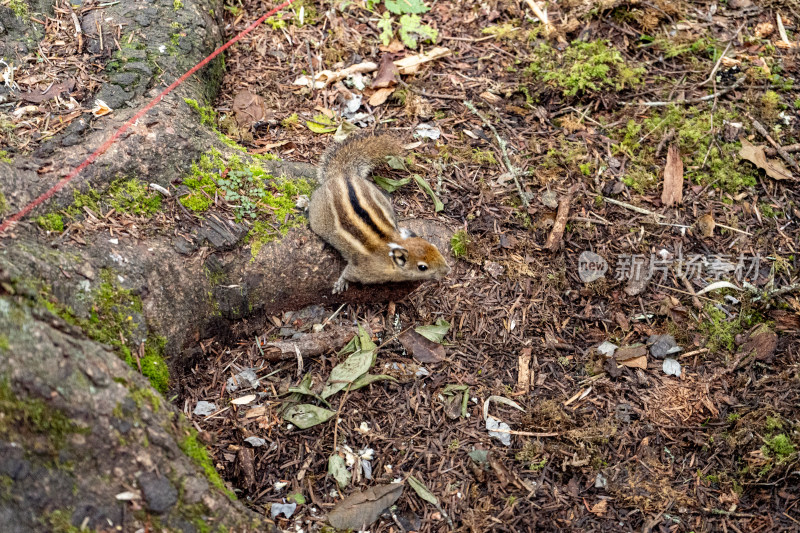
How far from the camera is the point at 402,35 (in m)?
5.88

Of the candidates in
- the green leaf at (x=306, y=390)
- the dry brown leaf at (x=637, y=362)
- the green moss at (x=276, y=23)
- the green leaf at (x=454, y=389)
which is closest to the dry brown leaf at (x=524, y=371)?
the green leaf at (x=454, y=389)

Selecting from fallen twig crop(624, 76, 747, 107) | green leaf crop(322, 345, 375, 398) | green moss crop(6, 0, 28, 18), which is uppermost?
green moss crop(6, 0, 28, 18)

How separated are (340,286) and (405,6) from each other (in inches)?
124

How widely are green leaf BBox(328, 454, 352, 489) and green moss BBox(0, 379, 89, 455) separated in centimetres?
150

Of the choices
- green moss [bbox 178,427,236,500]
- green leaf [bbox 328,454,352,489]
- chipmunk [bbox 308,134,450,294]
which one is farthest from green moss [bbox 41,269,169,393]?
chipmunk [bbox 308,134,450,294]

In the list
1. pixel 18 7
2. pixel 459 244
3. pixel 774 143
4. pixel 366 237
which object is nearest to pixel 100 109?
pixel 18 7

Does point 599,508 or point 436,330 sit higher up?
point 436,330

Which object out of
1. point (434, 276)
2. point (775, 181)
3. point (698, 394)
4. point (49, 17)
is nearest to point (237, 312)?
point (434, 276)

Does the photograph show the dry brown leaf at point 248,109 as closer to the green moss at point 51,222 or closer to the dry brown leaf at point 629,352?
the green moss at point 51,222

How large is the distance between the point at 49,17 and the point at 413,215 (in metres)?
3.10

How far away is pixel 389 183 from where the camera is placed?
503cm

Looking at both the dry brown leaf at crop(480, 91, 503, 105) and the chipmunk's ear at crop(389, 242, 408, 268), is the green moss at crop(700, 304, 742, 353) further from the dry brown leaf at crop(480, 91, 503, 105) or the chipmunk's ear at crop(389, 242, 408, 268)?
the dry brown leaf at crop(480, 91, 503, 105)

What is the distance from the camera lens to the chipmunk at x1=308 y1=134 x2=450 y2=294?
4395 millimetres

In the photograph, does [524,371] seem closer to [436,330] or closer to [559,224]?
[436,330]
